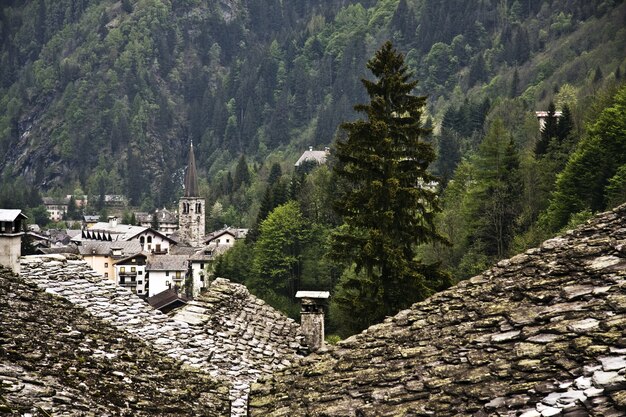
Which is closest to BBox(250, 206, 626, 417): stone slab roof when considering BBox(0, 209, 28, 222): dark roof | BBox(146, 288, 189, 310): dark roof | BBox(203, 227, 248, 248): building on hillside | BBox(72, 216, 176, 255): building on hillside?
BBox(0, 209, 28, 222): dark roof

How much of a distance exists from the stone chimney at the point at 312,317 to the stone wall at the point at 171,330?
0.79 meters

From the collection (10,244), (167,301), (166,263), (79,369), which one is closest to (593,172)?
(167,301)

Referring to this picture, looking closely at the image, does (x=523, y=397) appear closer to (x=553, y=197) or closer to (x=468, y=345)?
(x=468, y=345)

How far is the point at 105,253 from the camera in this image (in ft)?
388

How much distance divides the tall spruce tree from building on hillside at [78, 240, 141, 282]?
92.1 metres

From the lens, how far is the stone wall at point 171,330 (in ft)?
45.2

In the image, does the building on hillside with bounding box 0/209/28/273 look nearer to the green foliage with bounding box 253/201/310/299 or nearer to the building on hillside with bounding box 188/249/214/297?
the green foliage with bounding box 253/201/310/299

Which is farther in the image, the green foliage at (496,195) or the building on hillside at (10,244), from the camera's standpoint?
the green foliage at (496,195)

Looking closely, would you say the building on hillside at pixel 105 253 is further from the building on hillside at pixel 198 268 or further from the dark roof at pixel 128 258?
the building on hillside at pixel 198 268

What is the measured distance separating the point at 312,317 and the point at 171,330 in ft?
11.7

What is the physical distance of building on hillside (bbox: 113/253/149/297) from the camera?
11101cm

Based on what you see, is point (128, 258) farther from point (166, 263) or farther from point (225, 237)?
point (225, 237)

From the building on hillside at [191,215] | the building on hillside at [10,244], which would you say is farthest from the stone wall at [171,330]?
the building on hillside at [191,215]

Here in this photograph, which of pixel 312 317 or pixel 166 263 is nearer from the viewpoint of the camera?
pixel 312 317
